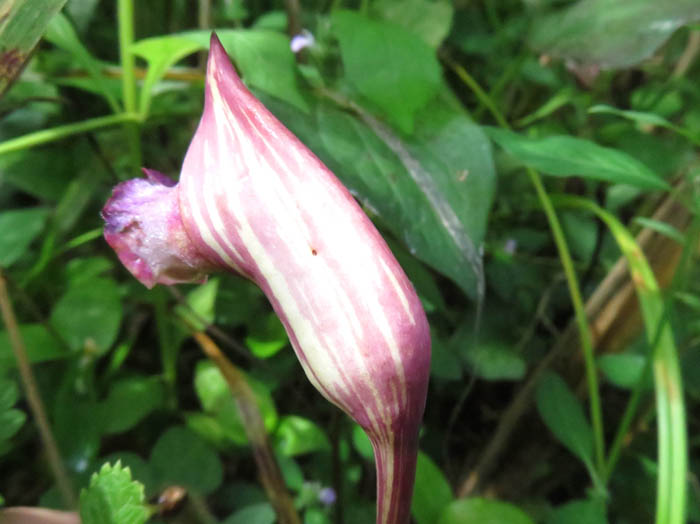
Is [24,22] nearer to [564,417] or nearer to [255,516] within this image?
[255,516]

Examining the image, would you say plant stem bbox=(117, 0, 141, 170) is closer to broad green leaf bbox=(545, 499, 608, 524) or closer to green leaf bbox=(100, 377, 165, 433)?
green leaf bbox=(100, 377, 165, 433)

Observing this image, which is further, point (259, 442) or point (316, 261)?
point (259, 442)

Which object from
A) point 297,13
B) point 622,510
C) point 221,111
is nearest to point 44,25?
point 221,111

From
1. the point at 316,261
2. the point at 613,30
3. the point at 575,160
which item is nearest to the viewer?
the point at 316,261

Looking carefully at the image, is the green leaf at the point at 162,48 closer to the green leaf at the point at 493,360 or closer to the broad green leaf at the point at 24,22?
the broad green leaf at the point at 24,22

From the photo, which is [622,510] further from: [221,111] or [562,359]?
[221,111]

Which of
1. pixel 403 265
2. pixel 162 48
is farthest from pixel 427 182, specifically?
pixel 162 48

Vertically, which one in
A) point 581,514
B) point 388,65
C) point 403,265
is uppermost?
point 388,65
